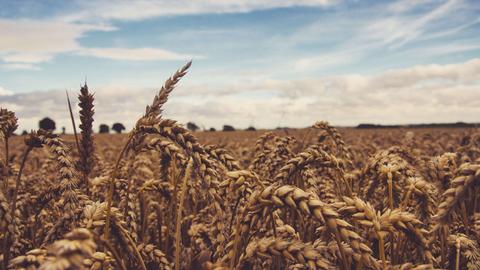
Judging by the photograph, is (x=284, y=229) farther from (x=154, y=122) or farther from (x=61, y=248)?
(x=61, y=248)

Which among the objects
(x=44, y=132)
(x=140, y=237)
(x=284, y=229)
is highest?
(x=44, y=132)

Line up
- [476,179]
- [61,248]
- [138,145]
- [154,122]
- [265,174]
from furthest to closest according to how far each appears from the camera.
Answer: [265,174] < [138,145] < [154,122] < [476,179] < [61,248]

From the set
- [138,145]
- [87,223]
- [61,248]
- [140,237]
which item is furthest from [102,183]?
[61,248]

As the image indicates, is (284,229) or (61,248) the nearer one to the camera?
(61,248)

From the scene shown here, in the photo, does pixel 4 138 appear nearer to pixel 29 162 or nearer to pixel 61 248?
A: pixel 61 248

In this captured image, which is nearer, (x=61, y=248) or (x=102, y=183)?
(x=61, y=248)

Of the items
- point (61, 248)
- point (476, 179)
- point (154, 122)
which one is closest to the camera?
point (61, 248)

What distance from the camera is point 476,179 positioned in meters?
1.56

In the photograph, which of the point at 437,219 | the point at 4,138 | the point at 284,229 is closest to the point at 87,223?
the point at 4,138

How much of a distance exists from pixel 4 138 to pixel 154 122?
979 millimetres

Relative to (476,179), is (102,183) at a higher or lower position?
lower

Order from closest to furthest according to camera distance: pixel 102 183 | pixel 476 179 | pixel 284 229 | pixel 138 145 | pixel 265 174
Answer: pixel 476 179
pixel 284 229
pixel 138 145
pixel 102 183
pixel 265 174

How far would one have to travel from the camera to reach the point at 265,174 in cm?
431

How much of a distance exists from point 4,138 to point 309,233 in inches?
90.9
